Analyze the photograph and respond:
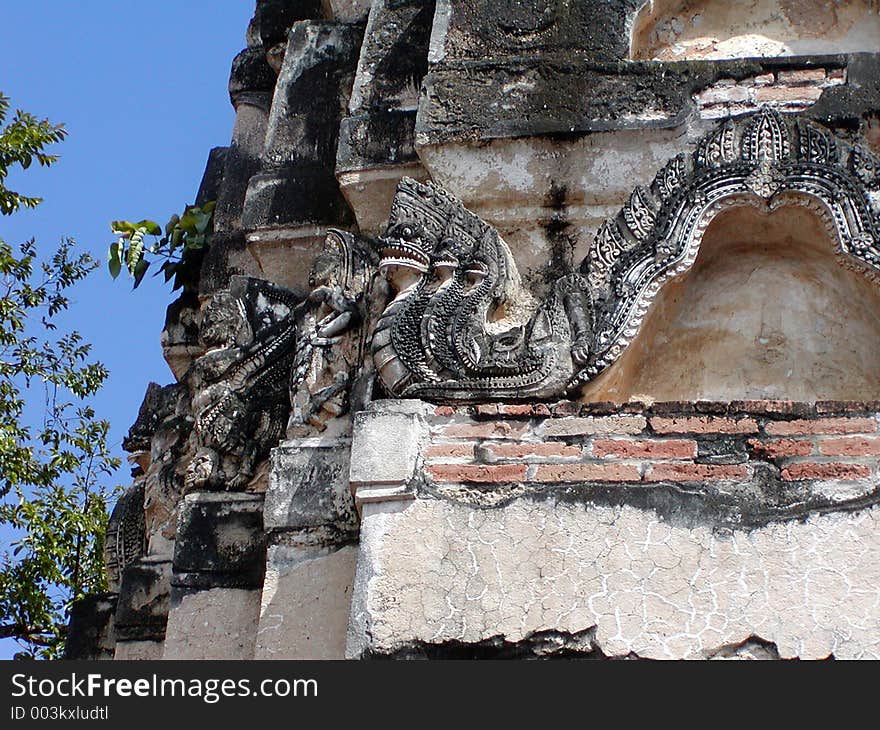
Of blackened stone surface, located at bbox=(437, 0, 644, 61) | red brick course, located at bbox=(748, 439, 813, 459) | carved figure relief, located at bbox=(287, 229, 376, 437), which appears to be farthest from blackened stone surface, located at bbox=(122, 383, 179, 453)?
red brick course, located at bbox=(748, 439, 813, 459)

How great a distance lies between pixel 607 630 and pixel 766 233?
172 centimetres

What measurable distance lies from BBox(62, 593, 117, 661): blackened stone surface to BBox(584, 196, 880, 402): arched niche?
9.10ft

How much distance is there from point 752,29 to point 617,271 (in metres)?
1.68

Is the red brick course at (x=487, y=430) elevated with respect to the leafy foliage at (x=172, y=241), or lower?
lower

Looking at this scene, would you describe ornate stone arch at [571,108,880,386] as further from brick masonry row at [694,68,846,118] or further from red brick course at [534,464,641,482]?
brick masonry row at [694,68,846,118]

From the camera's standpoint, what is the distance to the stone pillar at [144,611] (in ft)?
23.6

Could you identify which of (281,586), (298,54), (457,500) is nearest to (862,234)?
(457,500)

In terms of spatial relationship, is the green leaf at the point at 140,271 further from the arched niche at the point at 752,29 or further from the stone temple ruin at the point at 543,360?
the arched niche at the point at 752,29

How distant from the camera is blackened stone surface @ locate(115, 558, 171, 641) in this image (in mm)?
7195

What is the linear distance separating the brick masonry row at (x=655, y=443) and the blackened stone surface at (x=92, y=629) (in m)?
2.44

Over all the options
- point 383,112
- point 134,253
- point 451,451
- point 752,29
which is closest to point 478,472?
point 451,451

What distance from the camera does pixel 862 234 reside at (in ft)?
19.8

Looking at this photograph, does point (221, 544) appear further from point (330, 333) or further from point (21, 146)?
point (21, 146)

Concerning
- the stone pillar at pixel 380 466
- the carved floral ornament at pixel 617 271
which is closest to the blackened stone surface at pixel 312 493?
the stone pillar at pixel 380 466
